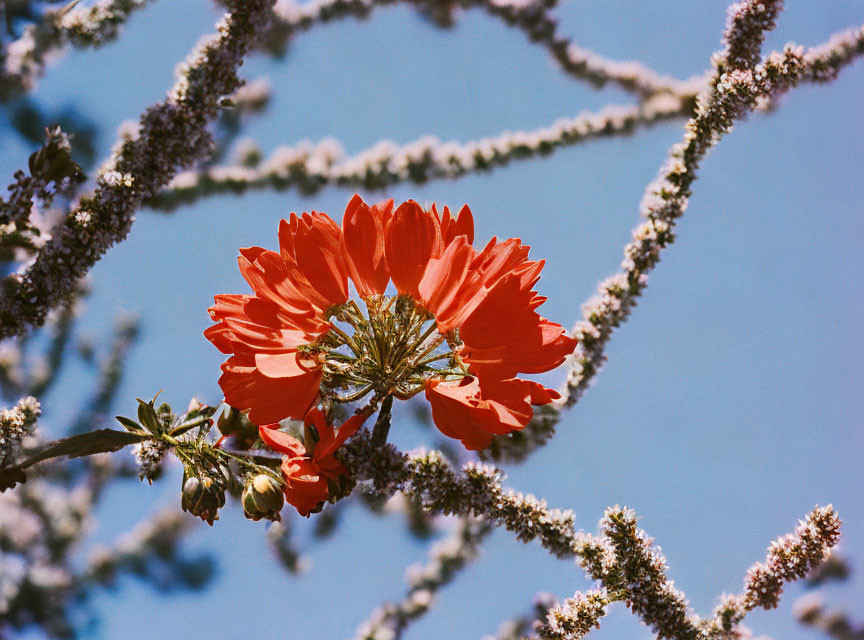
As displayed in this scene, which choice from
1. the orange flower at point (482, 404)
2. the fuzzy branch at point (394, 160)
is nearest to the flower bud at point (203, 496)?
the orange flower at point (482, 404)

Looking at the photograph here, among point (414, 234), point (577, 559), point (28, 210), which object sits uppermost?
point (28, 210)

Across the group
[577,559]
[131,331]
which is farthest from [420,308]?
[131,331]

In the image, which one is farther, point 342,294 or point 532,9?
point 532,9

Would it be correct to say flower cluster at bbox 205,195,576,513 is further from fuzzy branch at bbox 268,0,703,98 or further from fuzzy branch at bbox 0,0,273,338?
fuzzy branch at bbox 268,0,703,98

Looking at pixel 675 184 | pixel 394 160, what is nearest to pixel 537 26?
pixel 394 160

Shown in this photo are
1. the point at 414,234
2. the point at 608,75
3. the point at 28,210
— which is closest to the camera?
the point at 414,234

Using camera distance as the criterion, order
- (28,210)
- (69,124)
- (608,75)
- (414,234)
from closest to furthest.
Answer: (414,234) < (28,210) < (69,124) < (608,75)

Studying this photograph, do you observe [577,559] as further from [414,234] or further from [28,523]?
[28,523]

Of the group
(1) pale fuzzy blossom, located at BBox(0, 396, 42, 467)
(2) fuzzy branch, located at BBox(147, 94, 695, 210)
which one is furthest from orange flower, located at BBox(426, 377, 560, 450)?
(2) fuzzy branch, located at BBox(147, 94, 695, 210)
